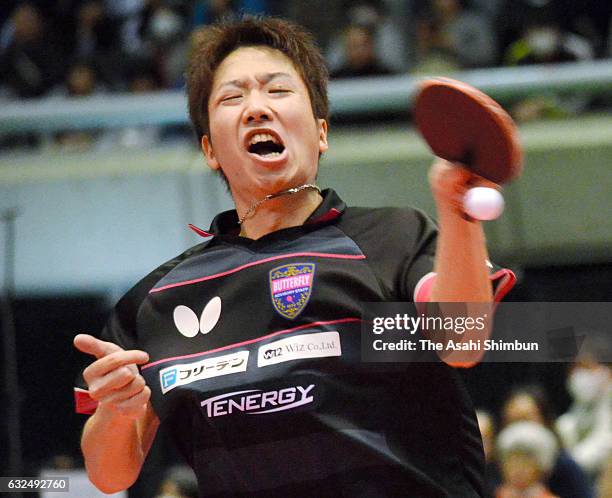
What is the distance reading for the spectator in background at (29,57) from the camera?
539cm

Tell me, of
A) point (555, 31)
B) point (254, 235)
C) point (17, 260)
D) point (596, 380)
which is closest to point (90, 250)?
point (17, 260)

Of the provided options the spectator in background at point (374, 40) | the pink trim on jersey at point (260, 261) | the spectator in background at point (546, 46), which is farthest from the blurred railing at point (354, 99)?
the pink trim on jersey at point (260, 261)

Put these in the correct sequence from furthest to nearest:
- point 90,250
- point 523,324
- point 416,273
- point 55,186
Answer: point 55,186
point 90,250
point 523,324
point 416,273

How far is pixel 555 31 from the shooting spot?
15.2 feet

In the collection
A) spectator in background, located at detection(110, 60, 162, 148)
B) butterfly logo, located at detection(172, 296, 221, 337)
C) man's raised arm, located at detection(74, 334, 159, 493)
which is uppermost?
spectator in background, located at detection(110, 60, 162, 148)

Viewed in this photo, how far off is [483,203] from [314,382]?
500 mm

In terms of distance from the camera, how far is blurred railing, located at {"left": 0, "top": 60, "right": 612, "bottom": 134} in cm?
375

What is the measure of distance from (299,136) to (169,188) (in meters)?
1.52

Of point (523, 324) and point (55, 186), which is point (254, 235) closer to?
point (523, 324)

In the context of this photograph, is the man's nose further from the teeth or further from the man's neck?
the man's neck

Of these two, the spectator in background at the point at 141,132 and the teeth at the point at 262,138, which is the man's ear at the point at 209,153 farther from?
the spectator in background at the point at 141,132

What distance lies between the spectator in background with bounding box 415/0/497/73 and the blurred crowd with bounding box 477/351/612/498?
2.02 meters

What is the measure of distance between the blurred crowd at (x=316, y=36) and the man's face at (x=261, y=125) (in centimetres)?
176

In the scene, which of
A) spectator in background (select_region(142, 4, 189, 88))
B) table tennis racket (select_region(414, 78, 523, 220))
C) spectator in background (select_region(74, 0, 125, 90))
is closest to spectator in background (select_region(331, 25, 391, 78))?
spectator in background (select_region(142, 4, 189, 88))
